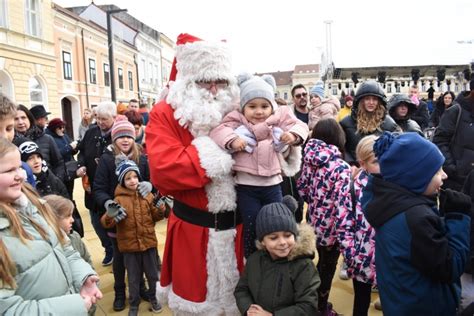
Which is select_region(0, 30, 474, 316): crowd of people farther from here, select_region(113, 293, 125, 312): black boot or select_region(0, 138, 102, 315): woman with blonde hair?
select_region(113, 293, 125, 312): black boot

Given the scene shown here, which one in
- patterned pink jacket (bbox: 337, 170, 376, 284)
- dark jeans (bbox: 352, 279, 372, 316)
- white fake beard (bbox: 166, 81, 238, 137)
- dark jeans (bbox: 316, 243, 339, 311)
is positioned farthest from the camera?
dark jeans (bbox: 316, 243, 339, 311)

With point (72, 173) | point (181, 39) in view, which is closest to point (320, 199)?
point (181, 39)

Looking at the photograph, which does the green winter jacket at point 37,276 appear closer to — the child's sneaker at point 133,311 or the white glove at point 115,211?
the white glove at point 115,211

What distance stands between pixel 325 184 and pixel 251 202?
1127 mm

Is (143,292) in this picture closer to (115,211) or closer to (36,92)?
(115,211)

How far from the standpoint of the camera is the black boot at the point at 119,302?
3637mm

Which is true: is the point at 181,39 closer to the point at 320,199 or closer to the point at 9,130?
the point at 9,130

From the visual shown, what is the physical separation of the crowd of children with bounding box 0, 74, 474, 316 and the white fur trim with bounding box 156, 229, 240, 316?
0.09 meters

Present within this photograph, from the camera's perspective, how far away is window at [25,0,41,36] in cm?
1889

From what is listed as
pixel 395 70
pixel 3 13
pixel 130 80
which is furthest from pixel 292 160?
pixel 130 80

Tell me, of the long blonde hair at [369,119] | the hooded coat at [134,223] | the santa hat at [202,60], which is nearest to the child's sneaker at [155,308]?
the hooded coat at [134,223]

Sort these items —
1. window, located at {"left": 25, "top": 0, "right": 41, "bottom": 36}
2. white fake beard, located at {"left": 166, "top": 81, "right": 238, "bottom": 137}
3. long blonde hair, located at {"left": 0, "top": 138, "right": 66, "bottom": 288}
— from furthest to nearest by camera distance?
window, located at {"left": 25, "top": 0, "right": 41, "bottom": 36}, white fake beard, located at {"left": 166, "top": 81, "right": 238, "bottom": 137}, long blonde hair, located at {"left": 0, "top": 138, "right": 66, "bottom": 288}

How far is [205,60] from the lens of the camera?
224 cm

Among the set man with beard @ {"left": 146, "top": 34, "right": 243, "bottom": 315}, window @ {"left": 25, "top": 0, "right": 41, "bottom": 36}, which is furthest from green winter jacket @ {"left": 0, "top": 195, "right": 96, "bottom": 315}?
window @ {"left": 25, "top": 0, "right": 41, "bottom": 36}
